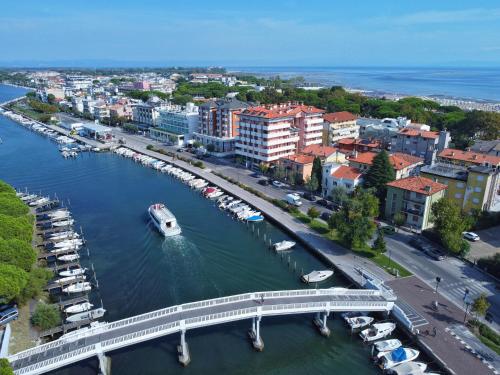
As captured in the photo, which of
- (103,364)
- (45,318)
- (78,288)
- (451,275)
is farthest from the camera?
(451,275)

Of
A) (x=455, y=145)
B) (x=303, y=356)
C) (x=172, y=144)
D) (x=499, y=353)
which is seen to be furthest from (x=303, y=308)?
(x=172, y=144)

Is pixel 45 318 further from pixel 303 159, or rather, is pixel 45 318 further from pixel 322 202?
pixel 303 159

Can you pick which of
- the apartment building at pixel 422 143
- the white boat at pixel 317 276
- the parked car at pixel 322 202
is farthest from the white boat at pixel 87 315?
the apartment building at pixel 422 143

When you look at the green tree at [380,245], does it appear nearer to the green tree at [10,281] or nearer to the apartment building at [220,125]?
the green tree at [10,281]

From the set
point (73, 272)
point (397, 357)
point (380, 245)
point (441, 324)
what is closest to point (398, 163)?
point (380, 245)

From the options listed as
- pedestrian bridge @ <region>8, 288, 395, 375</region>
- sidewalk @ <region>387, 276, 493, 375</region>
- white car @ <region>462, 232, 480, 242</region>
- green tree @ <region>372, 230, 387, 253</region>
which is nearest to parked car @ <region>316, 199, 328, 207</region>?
green tree @ <region>372, 230, 387, 253</region>
